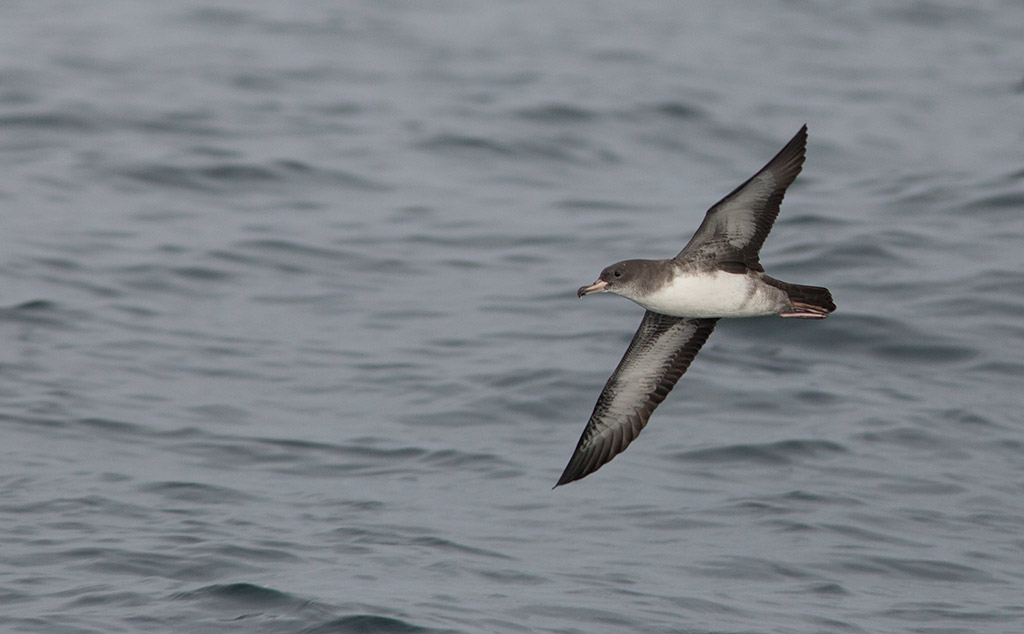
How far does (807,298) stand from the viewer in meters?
7.70

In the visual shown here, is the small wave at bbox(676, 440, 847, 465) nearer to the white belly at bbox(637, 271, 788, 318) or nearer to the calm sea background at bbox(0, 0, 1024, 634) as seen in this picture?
the calm sea background at bbox(0, 0, 1024, 634)

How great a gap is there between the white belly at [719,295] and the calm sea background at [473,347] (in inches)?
74.5

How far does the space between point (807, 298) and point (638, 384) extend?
1312mm

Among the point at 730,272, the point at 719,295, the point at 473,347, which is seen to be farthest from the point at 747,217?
the point at 473,347

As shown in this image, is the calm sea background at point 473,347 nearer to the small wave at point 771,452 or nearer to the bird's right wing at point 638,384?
the small wave at point 771,452

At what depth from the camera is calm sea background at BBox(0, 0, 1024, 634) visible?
8.80 metres

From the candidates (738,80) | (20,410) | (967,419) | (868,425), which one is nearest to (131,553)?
(20,410)

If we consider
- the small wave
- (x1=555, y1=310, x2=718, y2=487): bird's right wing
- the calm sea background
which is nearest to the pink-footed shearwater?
(x1=555, y1=310, x2=718, y2=487): bird's right wing

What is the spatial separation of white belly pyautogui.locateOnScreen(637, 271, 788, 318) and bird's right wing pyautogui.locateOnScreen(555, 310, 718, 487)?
805 mm

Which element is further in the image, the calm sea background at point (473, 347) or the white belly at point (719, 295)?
the calm sea background at point (473, 347)

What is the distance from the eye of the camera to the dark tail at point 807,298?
7672mm

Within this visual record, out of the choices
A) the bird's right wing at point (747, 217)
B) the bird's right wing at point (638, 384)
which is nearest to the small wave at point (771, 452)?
the bird's right wing at point (638, 384)

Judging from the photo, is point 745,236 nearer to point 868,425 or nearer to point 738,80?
point 868,425

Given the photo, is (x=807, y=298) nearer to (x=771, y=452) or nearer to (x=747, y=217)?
(x=747, y=217)
